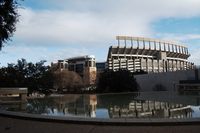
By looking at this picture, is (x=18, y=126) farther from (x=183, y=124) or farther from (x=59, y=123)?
(x=183, y=124)

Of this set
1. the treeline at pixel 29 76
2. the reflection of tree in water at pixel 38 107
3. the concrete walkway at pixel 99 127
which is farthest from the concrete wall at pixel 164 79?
the concrete walkway at pixel 99 127

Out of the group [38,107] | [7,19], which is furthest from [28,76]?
[7,19]

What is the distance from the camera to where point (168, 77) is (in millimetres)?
72750

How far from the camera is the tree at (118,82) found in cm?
6344

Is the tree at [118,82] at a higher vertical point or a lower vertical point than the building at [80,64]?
lower

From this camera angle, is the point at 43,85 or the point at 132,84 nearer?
the point at 43,85

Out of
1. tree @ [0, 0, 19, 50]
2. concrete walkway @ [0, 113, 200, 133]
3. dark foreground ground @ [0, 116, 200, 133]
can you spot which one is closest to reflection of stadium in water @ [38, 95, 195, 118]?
concrete walkway @ [0, 113, 200, 133]

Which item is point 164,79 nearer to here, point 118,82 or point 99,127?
point 118,82

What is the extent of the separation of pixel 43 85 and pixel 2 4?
3335cm

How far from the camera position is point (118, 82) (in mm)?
63375

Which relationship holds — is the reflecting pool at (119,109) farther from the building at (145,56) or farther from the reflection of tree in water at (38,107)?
the building at (145,56)

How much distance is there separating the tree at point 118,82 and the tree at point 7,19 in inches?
1952

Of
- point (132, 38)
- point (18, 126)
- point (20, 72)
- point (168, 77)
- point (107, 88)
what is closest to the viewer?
point (18, 126)

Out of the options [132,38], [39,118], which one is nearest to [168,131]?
[39,118]
